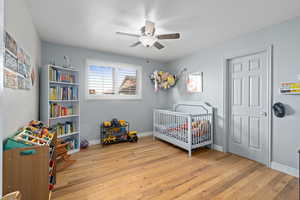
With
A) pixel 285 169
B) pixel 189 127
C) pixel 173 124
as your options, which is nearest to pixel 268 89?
pixel 285 169

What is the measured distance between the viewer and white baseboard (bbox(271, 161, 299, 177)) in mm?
2000

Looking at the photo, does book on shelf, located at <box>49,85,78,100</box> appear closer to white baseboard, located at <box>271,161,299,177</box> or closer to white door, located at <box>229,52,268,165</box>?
white door, located at <box>229,52,268,165</box>

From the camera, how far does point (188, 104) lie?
3660mm

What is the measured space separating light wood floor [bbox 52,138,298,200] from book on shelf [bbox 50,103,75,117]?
2.99 feet

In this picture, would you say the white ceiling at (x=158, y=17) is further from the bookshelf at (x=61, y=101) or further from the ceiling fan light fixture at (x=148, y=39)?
the bookshelf at (x=61, y=101)

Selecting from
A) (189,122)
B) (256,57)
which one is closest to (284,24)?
(256,57)

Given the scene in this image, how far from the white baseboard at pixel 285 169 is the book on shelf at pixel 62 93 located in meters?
3.86

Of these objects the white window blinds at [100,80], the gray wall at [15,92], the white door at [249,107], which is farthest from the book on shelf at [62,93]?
the white door at [249,107]

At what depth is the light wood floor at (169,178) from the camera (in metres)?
1.65

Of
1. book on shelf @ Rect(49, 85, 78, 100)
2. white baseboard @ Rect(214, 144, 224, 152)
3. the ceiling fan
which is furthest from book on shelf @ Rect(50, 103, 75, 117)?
white baseboard @ Rect(214, 144, 224, 152)

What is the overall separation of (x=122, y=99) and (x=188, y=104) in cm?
181

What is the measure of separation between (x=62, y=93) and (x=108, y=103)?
1.10 metres

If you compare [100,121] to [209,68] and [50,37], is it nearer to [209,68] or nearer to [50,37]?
[50,37]

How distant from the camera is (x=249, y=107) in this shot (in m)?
2.57
